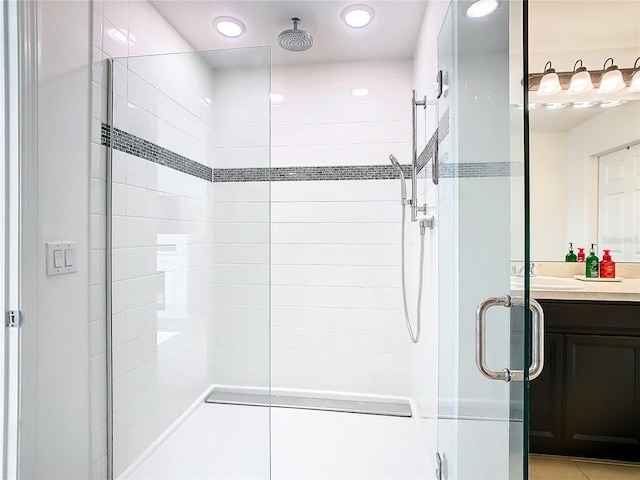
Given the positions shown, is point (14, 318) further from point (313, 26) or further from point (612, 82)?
point (612, 82)

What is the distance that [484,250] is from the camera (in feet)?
3.41

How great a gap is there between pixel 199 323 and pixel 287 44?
1.76m

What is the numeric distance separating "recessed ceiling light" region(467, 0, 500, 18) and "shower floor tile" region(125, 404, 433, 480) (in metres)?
1.84

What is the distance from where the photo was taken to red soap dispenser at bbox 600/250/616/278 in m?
2.14

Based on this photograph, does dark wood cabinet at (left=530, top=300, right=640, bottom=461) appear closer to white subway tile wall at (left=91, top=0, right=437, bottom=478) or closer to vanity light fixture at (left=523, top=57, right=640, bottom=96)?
white subway tile wall at (left=91, top=0, right=437, bottom=478)

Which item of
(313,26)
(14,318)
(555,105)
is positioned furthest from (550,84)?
(14,318)

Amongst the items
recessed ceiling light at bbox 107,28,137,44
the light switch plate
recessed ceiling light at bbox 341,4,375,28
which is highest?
recessed ceiling light at bbox 341,4,375,28

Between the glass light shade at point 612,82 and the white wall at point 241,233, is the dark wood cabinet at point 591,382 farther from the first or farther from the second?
the white wall at point 241,233

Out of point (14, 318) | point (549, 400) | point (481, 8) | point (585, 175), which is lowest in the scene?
point (549, 400)

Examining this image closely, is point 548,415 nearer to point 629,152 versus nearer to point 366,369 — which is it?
point 366,369

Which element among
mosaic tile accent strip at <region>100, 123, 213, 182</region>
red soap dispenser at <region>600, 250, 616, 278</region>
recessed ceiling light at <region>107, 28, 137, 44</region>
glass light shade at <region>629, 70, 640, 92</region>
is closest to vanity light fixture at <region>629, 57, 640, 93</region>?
glass light shade at <region>629, 70, 640, 92</region>

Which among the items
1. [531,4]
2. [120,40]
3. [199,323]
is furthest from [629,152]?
[120,40]

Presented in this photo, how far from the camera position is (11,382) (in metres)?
1.25

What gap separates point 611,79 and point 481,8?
5.22 feet
